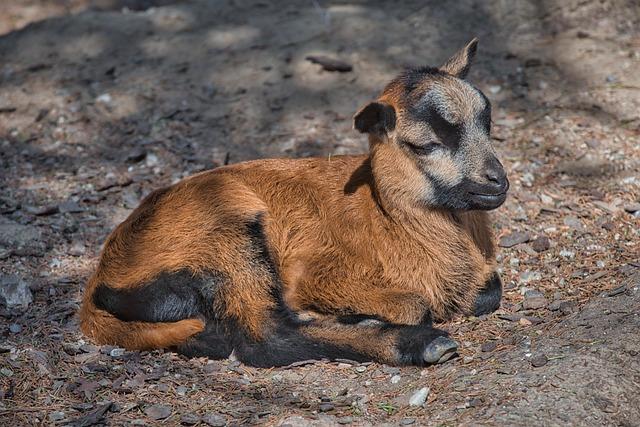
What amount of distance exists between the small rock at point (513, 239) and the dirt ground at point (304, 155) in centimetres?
2

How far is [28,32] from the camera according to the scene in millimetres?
10219

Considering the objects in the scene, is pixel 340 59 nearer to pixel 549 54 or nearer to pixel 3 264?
pixel 549 54

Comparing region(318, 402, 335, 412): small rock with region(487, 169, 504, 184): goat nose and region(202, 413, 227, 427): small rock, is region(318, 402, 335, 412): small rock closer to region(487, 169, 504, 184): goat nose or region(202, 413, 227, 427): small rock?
region(202, 413, 227, 427): small rock

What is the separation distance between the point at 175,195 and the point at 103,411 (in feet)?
5.46

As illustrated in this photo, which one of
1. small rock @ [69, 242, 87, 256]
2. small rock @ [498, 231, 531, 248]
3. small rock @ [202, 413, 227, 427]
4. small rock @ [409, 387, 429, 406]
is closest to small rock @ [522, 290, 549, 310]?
small rock @ [498, 231, 531, 248]

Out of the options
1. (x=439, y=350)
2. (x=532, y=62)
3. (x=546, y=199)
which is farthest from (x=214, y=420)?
(x=532, y=62)

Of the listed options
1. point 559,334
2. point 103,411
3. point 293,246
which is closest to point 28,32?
point 293,246

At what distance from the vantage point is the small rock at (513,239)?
6641 millimetres

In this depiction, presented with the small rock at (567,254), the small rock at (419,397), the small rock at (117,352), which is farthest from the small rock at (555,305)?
the small rock at (117,352)

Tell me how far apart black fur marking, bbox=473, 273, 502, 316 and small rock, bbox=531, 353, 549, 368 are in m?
0.91

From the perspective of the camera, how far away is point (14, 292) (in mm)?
6109

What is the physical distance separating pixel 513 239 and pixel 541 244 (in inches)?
9.3

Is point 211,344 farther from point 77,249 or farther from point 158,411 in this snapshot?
point 77,249

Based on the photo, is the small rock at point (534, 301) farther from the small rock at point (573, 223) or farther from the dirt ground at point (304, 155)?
the small rock at point (573, 223)
